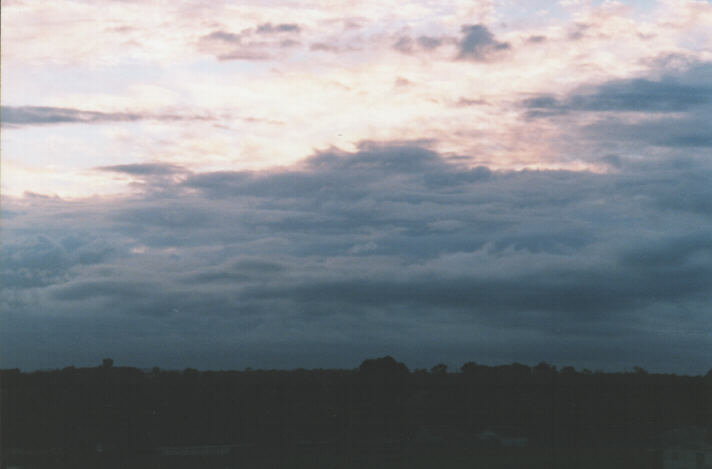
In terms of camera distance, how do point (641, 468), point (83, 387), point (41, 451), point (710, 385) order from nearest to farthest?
point (41, 451), point (641, 468), point (83, 387), point (710, 385)

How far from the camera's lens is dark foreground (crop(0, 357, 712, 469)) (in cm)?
3778

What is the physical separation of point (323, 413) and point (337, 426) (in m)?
1.34

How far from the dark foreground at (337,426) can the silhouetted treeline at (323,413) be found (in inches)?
2.8

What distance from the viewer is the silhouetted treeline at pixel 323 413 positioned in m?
39.6

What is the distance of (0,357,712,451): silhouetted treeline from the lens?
3956cm

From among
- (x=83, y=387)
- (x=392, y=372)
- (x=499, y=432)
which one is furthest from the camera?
(x=392, y=372)

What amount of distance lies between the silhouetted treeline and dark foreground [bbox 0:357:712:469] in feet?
0.24

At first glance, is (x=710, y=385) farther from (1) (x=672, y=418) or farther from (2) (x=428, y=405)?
(2) (x=428, y=405)

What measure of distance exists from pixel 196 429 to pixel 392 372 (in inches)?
1488

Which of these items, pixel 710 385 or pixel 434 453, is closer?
pixel 434 453

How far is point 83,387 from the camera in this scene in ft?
138

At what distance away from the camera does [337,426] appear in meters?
41.8

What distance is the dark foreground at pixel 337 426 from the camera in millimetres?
37781

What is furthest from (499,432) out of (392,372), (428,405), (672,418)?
(392,372)
